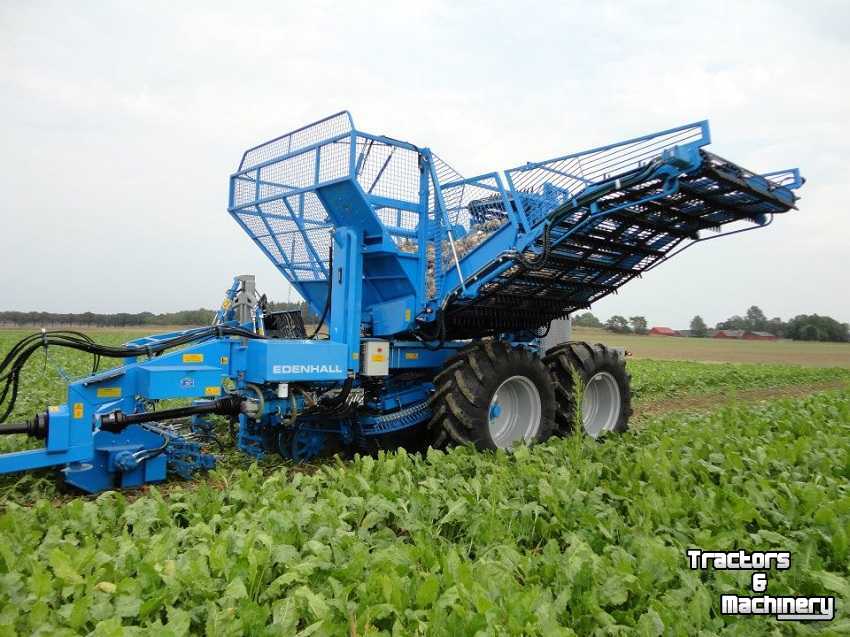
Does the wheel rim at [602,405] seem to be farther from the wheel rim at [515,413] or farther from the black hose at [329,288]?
the black hose at [329,288]

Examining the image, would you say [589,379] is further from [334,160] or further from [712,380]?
[712,380]

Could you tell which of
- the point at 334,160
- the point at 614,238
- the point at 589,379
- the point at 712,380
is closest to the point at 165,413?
the point at 334,160

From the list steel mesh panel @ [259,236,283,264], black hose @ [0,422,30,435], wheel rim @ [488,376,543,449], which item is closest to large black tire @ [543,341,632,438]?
wheel rim @ [488,376,543,449]

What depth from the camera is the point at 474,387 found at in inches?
221

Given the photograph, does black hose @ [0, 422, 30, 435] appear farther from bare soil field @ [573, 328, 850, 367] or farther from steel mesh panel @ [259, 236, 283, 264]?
bare soil field @ [573, 328, 850, 367]

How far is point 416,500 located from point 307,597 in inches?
49.4

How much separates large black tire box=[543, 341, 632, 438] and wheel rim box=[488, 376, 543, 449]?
1.33 ft

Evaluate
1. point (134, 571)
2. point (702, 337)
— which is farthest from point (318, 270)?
point (702, 337)

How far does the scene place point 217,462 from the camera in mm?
5680

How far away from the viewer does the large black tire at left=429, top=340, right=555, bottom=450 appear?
552 centimetres

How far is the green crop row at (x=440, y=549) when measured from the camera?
2.35 meters

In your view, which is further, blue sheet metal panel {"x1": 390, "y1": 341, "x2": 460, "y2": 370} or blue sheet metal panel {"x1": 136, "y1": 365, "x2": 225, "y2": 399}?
blue sheet metal panel {"x1": 390, "y1": 341, "x2": 460, "y2": 370}

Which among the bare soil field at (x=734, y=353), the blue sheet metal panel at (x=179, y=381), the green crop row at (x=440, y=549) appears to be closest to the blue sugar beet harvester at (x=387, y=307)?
the blue sheet metal panel at (x=179, y=381)

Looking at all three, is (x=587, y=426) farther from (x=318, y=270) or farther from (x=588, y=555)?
(x=588, y=555)
